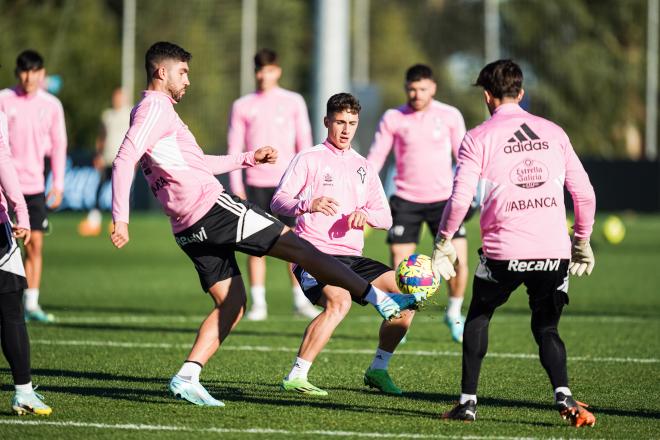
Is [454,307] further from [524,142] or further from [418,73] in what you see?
[524,142]

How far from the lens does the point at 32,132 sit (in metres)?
12.2

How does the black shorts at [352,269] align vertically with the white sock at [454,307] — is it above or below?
above

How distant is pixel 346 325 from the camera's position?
41.3 feet

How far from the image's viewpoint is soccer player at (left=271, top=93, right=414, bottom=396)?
8062mm

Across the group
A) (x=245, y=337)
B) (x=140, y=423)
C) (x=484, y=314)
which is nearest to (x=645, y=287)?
(x=245, y=337)

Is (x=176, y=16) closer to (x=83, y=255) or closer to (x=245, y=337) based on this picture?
(x=83, y=255)

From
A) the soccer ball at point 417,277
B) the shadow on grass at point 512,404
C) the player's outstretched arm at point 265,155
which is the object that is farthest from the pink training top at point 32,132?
the soccer ball at point 417,277

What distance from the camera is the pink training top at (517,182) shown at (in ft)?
23.1

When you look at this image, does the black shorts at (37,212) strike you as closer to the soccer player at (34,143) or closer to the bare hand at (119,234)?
A: the soccer player at (34,143)

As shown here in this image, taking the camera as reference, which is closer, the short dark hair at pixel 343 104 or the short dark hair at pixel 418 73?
the short dark hair at pixel 343 104

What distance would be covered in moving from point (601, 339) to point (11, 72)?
30458mm

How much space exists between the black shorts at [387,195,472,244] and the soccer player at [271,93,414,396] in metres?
3.14

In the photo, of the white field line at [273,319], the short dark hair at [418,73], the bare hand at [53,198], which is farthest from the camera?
the white field line at [273,319]

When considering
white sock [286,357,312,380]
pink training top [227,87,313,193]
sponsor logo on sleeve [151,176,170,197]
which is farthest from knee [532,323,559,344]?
pink training top [227,87,313,193]
